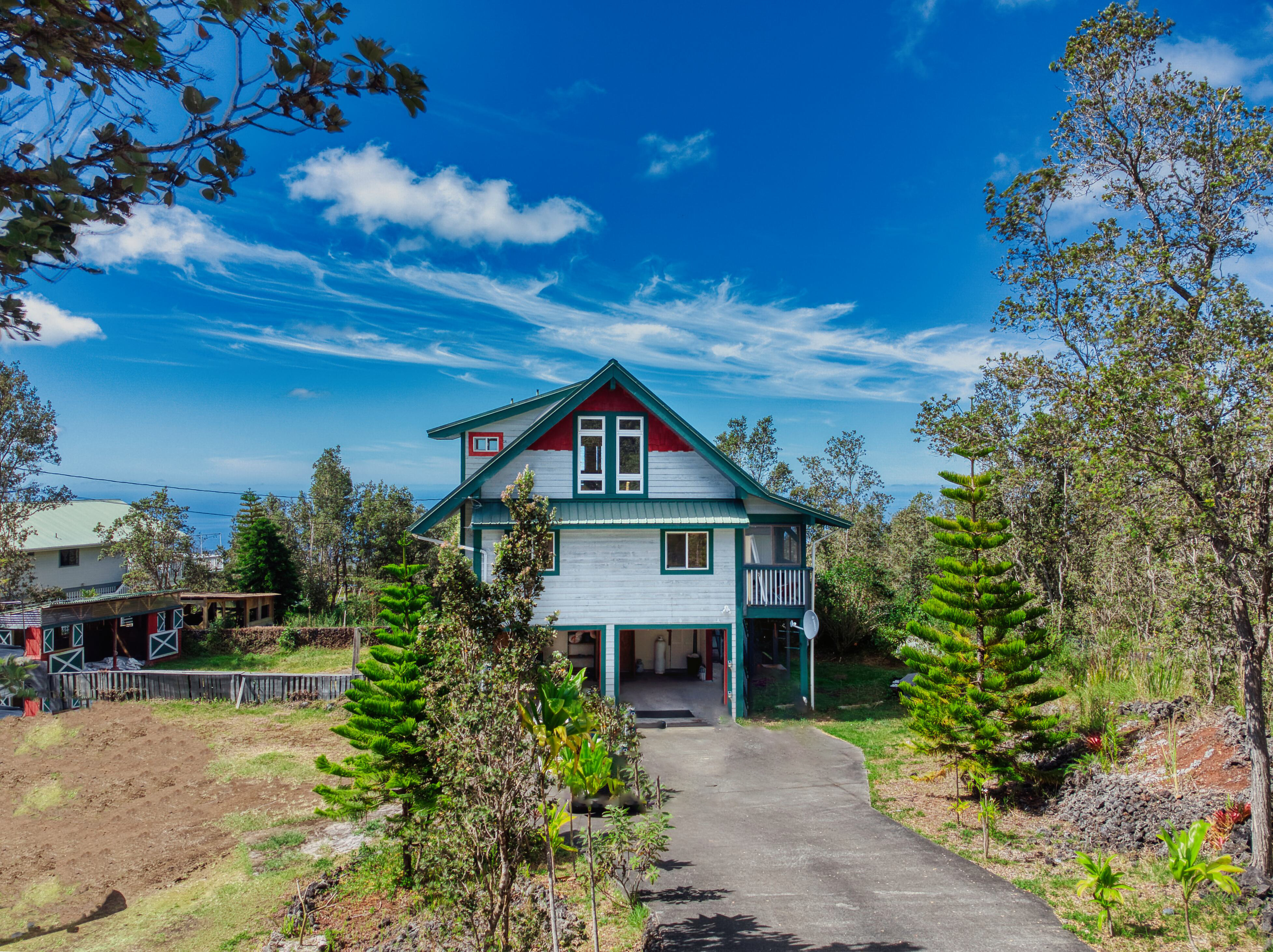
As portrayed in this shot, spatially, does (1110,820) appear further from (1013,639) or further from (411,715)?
(411,715)

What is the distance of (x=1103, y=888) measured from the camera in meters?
7.27

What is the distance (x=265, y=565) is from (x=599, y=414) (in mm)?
24715

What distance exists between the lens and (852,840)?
33.2 ft

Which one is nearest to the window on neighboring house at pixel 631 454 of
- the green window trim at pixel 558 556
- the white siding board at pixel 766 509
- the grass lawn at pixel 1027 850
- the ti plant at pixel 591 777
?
the green window trim at pixel 558 556

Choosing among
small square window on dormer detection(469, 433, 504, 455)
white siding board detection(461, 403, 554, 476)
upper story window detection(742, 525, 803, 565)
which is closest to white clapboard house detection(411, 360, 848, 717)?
upper story window detection(742, 525, 803, 565)

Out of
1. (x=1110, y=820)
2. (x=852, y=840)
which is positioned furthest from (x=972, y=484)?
(x=852, y=840)

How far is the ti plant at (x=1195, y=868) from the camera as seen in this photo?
23.6 ft

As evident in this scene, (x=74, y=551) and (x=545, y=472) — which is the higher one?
(x=545, y=472)

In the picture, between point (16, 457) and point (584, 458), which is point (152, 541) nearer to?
point (16, 457)

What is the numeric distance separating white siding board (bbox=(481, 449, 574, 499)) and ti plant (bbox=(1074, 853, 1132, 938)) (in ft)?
41.3

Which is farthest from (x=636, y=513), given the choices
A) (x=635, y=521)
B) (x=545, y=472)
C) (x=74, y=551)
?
(x=74, y=551)

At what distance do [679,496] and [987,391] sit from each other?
10.2 meters

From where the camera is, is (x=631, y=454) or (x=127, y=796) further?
(x=631, y=454)

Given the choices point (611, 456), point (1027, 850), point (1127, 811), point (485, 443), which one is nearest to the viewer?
point (1027, 850)
